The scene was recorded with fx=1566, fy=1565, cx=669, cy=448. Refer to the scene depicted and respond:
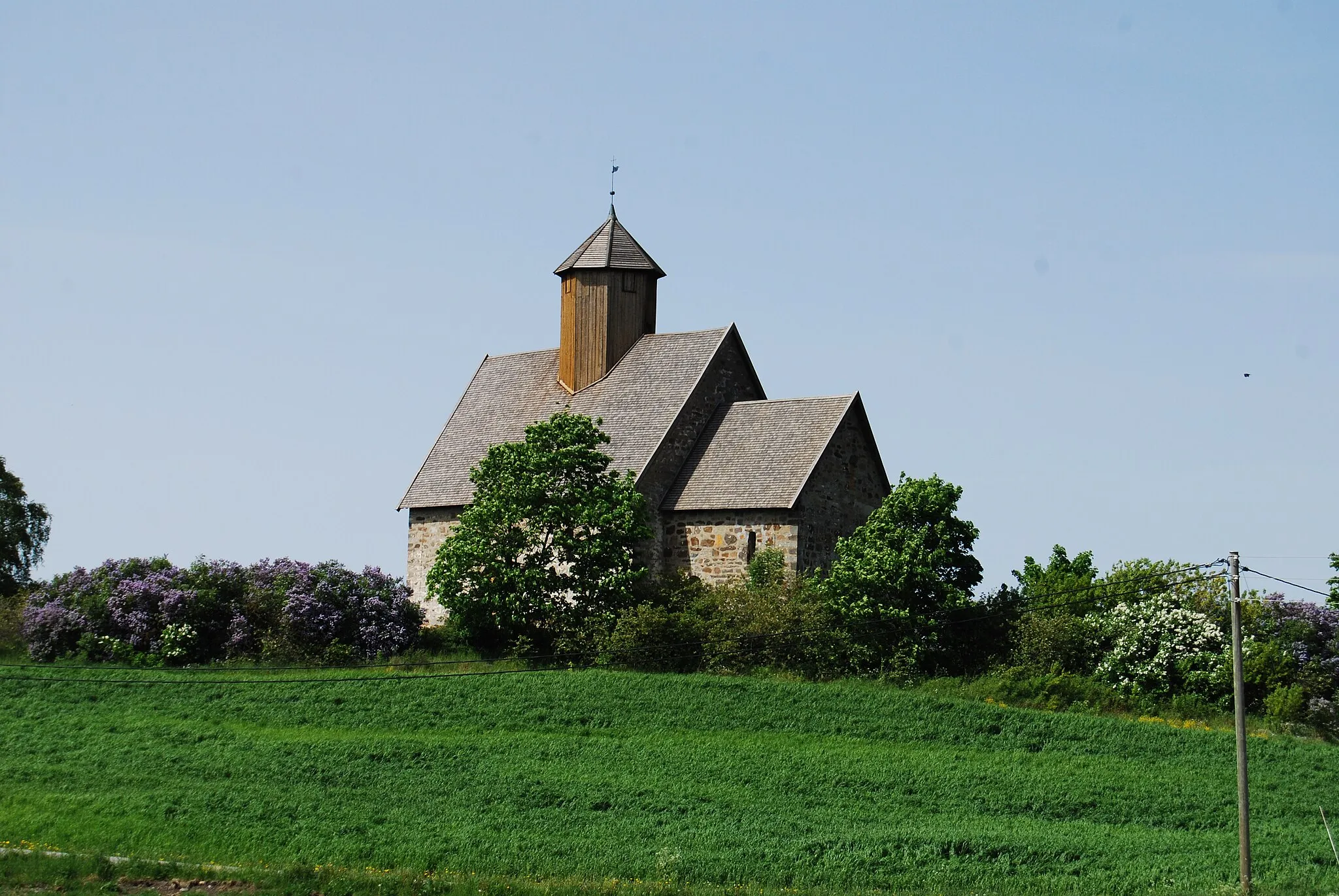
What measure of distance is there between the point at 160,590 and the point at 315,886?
70.0 ft

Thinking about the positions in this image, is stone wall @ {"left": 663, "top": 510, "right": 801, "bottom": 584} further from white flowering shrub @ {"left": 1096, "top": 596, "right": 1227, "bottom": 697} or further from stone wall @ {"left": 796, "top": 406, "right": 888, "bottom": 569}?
white flowering shrub @ {"left": 1096, "top": 596, "right": 1227, "bottom": 697}

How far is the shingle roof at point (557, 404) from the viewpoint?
45875 mm

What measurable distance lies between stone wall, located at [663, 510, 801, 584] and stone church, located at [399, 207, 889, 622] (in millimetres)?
37

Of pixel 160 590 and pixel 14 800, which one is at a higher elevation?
pixel 160 590

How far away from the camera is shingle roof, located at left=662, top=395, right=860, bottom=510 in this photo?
42531mm

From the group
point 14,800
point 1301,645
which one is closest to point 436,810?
point 14,800

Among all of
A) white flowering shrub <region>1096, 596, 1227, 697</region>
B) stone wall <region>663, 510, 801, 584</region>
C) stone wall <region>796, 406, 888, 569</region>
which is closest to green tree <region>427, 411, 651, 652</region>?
stone wall <region>663, 510, 801, 584</region>

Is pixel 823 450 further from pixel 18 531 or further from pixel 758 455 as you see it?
pixel 18 531

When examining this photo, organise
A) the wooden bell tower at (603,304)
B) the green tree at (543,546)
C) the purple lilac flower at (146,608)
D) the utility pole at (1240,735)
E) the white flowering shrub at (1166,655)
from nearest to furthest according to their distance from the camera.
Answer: the utility pole at (1240,735), the white flowering shrub at (1166,655), the green tree at (543,546), the purple lilac flower at (146,608), the wooden bell tower at (603,304)

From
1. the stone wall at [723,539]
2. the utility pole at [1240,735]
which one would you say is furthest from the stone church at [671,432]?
the utility pole at [1240,735]

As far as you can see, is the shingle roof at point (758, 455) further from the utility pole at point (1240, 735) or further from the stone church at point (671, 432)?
the utility pole at point (1240, 735)

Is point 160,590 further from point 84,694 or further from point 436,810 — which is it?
point 436,810

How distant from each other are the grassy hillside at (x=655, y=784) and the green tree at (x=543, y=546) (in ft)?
10.0

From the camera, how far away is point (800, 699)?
35969mm
